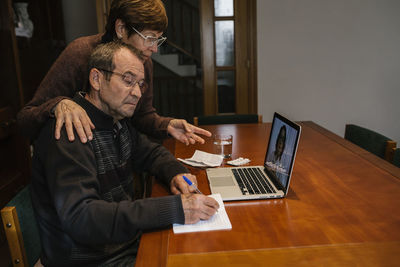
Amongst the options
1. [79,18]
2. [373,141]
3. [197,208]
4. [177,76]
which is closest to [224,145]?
[197,208]

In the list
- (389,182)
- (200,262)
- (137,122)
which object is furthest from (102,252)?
(389,182)

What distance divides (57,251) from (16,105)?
200 centimetres

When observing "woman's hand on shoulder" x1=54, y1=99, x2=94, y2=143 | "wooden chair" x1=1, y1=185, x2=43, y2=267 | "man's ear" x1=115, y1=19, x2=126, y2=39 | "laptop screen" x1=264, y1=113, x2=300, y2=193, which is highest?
"man's ear" x1=115, y1=19, x2=126, y2=39

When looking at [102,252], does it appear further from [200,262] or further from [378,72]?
[378,72]

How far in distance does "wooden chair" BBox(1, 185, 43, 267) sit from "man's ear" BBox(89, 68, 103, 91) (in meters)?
0.45

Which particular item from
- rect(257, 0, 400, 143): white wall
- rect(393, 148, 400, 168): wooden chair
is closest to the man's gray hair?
rect(393, 148, 400, 168): wooden chair

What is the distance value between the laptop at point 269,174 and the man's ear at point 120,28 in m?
0.71

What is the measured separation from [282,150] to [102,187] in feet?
2.23

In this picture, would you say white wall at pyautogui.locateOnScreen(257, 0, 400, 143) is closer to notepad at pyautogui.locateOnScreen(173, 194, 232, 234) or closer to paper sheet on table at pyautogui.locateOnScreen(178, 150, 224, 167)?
paper sheet on table at pyautogui.locateOnScreen(178, 150, 224, 167)

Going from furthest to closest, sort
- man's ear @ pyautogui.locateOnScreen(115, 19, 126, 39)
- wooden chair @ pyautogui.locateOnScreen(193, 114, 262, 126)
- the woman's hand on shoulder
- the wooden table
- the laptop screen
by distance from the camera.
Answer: wooden chair @ pyautogui.locateOnScreen(193, 114, 262, 126), man's ear @ pyautogui.locateOnScreen(115, 19, 126, 39), the laptop screen, the woman's hand on shoulder, the wooden table

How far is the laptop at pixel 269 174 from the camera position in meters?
1.28

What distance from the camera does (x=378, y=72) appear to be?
404 cm

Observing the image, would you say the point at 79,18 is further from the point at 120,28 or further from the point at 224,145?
the point at 224,145

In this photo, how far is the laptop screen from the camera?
4.11 ft
